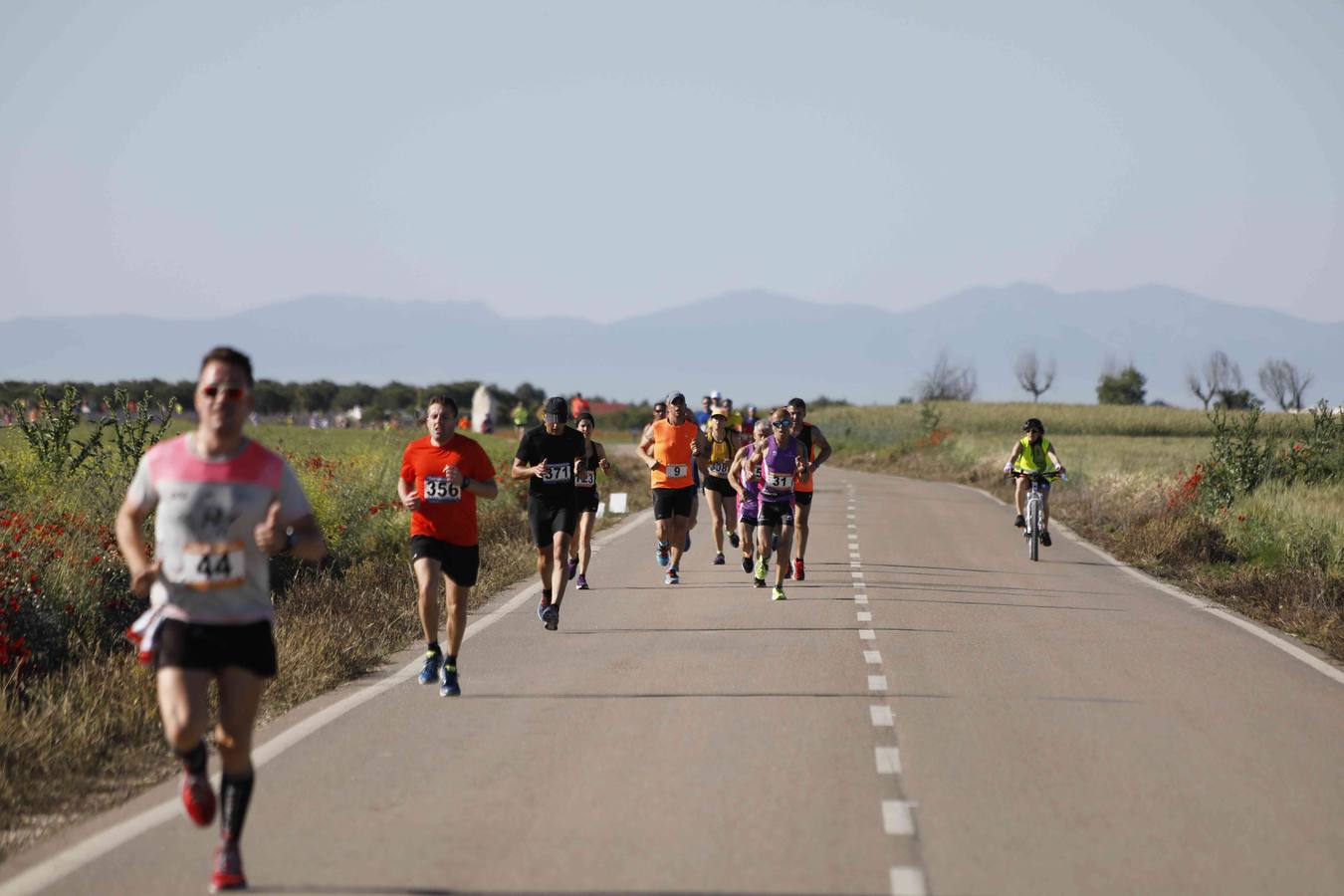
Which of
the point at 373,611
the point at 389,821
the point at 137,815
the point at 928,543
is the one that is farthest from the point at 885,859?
the point at 928,543

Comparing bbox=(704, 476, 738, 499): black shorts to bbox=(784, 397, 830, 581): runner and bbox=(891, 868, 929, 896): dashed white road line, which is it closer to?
bbox=(784, 397, 830, 581): runner

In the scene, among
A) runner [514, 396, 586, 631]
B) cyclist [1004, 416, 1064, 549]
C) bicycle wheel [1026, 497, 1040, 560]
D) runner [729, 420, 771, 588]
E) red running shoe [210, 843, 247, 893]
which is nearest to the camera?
red running shoe [210, 843, 247, 893]

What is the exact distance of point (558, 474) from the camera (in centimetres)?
1430

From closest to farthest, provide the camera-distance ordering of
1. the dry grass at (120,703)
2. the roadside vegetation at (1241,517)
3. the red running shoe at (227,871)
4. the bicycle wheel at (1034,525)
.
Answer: the red running shoe at (227,871) < the dry grass at (120,703) < the roadside vegetation at (1241,517) < the bicycle wheel at (1034,525)

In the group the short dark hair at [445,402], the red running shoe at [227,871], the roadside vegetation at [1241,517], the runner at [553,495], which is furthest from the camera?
the roadside vegetation at [1241,517]

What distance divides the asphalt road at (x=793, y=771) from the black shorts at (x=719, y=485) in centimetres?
567

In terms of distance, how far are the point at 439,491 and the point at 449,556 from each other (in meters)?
0.42

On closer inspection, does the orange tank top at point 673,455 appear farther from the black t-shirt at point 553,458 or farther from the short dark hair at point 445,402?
the short dark hair at point 445,402

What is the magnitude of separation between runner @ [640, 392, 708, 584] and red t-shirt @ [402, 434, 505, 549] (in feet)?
24.8

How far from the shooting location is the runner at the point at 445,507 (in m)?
11.1

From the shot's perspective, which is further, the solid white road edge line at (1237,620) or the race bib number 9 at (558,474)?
the race bib number 9 at (558,474)

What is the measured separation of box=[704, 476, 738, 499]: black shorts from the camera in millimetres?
21359

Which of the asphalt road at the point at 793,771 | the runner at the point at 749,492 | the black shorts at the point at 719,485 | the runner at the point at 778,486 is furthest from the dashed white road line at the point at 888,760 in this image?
the black shorts at the point at 719,485

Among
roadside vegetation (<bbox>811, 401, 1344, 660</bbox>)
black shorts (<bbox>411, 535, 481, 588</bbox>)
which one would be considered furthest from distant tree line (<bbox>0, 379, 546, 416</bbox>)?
black shorts (<bbox>411, 535, 481, 588</bbox>)
